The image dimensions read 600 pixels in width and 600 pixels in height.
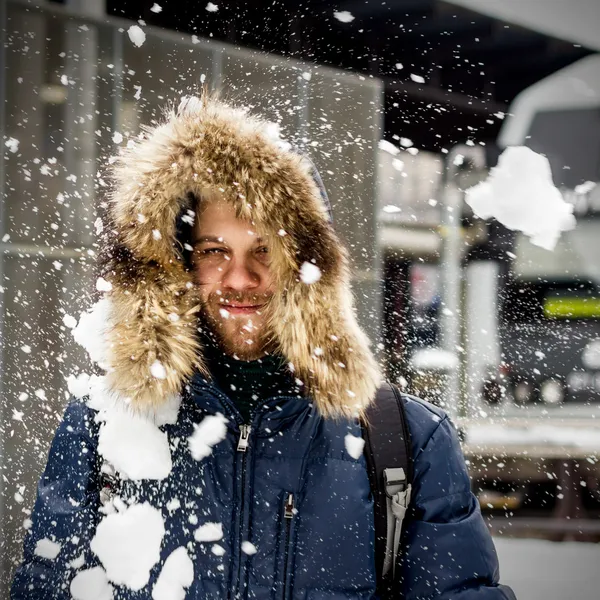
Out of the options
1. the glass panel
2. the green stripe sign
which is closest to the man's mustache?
the glass panel

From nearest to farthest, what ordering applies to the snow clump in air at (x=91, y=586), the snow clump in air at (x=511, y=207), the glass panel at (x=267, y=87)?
the snow clump in air at (x=91, y=586)
the glass panel at (x=267, y=87)
the snow clump in air at (x=511, y=207)

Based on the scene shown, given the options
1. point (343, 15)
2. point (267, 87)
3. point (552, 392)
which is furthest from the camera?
point (552, 392)

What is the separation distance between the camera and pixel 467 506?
1.25 m

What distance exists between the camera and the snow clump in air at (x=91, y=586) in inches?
50.0

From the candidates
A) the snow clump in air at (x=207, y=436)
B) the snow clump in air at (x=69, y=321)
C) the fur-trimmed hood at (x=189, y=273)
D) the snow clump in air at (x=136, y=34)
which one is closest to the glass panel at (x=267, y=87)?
the snow clump in air at (x=136, y=34)

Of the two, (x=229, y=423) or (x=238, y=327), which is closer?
(x=229, y=423)

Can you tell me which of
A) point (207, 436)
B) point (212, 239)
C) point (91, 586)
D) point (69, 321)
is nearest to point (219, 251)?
point (212, 239)

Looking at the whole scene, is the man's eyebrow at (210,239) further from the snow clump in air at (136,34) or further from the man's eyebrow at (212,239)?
the snow clump in air at (136,34)

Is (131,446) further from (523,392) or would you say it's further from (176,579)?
(523,392)

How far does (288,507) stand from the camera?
1186 mm

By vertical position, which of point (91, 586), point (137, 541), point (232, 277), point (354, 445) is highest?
point (232, 277)

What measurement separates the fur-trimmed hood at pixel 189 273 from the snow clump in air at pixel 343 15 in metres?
3.02

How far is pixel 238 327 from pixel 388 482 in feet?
1.39

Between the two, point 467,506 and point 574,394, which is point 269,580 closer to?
point 467,506
